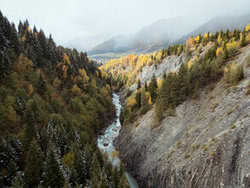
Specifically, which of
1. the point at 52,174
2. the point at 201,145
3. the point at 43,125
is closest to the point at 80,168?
the point at 52,174

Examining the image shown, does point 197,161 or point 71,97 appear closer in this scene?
point 197,161

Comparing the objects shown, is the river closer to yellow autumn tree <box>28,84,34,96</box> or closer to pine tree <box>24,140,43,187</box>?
pine tree <box>24,140,43,187</box>

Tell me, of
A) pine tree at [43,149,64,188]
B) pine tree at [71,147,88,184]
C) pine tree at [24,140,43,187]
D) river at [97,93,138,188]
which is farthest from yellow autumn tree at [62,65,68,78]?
pine tree at [43,149,64,188]

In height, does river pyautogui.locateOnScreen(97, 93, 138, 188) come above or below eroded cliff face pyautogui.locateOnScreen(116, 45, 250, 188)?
below

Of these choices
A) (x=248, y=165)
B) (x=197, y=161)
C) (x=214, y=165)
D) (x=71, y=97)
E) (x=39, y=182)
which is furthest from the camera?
(x=71, y=97)

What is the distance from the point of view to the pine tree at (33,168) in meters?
23.0

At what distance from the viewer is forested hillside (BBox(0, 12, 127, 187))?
23.7 m

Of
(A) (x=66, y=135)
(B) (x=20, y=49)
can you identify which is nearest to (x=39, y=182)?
(A) (x=66, y=135)

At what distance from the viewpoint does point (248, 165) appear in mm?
14055

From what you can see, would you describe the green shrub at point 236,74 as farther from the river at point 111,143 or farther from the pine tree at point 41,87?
the pine tree at point 41,87

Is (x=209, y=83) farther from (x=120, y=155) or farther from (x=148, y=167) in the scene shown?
(x=120, y=155)

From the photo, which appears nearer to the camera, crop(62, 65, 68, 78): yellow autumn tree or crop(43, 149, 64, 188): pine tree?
crop(43, 149, 64, 188): pine tree

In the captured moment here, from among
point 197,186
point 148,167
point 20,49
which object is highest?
point 20,49

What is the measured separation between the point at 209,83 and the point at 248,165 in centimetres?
2149
